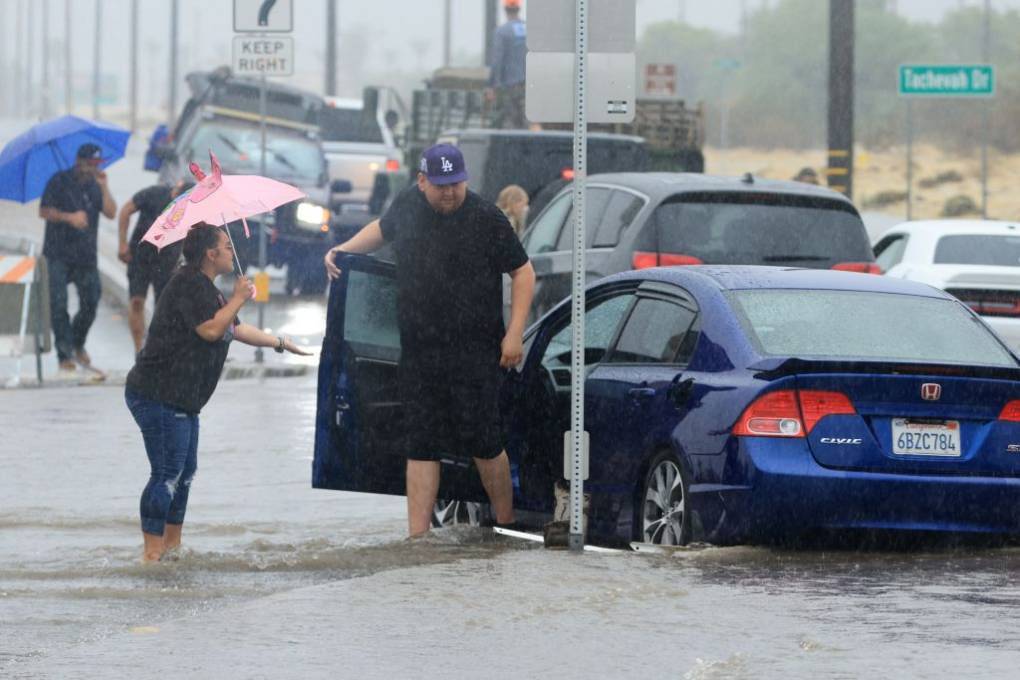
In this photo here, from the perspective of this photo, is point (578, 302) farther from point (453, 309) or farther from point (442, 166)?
point (442, 166)

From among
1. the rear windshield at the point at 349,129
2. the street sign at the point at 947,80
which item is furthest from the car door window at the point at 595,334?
the rear windshield at the point at 349,129

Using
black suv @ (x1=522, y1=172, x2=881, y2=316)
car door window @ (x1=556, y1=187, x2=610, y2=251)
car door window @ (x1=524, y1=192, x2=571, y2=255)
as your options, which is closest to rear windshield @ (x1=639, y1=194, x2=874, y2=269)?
black suv @ (x1=522, y1=172, x2=881, y2=316)

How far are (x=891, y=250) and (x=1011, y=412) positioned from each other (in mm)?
10216

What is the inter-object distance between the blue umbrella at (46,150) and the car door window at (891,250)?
638 centimetres

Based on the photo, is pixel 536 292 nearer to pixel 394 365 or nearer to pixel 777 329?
pixel 394 365

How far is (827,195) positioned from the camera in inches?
581

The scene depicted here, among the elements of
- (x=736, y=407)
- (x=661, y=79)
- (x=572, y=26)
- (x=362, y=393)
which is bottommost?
(x=362, y=393)

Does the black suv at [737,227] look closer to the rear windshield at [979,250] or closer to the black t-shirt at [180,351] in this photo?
the rear windshield at [979,250]

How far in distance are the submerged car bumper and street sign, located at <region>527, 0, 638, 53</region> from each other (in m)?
1.91

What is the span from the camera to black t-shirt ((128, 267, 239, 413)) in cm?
980

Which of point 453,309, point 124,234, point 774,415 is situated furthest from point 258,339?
point 124,234

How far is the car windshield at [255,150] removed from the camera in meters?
28.8

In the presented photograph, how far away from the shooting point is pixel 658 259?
47.5ft

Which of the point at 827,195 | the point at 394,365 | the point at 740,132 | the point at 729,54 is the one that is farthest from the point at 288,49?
the point at 729,54
